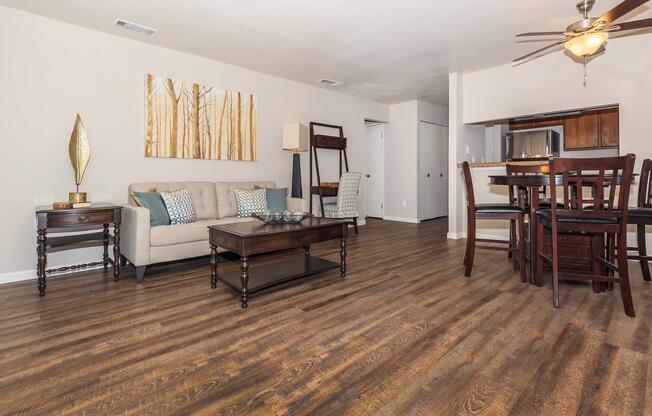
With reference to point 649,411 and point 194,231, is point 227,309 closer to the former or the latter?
point 194,231

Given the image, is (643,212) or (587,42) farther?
(587,42)

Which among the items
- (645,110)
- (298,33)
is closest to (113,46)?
(298,33)

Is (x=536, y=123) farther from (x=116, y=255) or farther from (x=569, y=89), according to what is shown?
(x=116, y=255)

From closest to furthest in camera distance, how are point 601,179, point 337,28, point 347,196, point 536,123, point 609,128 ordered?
point 601,179, point 337,28, point 609,128, point 347,196, point 536,123

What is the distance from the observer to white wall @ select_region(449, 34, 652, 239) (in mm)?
3734

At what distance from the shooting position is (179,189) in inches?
147

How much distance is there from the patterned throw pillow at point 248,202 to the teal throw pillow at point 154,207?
884 mm

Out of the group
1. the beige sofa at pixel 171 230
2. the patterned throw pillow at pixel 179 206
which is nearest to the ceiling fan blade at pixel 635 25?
the beige sofa at pixel 171 230

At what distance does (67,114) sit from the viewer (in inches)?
132

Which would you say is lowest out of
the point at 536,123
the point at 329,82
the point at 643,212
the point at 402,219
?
the point at 402,219

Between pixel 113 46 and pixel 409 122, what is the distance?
5011mm

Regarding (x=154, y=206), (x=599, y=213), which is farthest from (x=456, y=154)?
→ (x=154, y=206)

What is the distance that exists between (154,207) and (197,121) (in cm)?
135

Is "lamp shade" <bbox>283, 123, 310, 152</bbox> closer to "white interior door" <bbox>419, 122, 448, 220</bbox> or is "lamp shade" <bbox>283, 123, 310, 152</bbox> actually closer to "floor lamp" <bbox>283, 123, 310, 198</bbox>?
"floor lamp" <bbox>283, 123, 310, 198</bbox>
